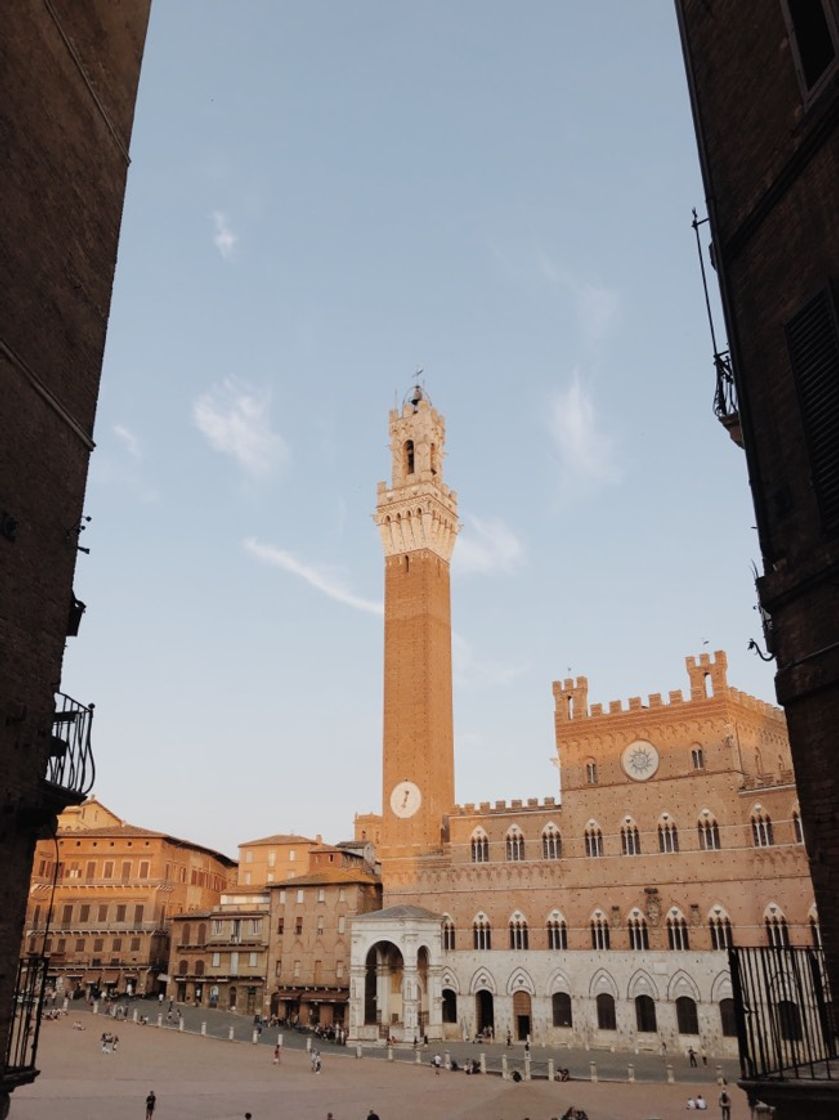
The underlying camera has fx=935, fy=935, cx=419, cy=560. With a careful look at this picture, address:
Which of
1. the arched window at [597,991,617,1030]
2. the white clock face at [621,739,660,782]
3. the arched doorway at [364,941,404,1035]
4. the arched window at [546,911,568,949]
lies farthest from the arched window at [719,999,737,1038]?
the arched doorway at [364,941,404,1035]

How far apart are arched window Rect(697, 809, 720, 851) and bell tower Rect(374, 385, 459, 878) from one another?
595 inches

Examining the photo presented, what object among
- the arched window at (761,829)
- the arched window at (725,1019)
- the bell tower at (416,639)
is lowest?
the arched window at (725,1019)

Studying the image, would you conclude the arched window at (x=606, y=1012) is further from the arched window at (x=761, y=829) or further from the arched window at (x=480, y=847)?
the arched window at (x=761, y=829)

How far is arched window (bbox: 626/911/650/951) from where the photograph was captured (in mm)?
44062

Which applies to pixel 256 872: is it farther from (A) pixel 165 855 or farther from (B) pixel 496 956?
(B) pixel 496 956

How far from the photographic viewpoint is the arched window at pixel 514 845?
49.2 meters

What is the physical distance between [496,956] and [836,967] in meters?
44.6

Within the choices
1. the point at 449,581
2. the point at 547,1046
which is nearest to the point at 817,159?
the point at 547,1046

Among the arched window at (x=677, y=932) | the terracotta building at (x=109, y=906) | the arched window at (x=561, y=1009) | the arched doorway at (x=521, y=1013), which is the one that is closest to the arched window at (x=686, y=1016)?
the arched window at (x=677, y=932)

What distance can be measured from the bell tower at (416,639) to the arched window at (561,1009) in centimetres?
1042

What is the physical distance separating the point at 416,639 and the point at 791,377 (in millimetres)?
50137

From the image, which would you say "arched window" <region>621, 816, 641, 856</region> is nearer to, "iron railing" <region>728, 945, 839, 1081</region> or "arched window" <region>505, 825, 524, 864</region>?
"arched window" <region>505, 825, 524, 864</region>

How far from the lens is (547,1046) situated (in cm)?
4472

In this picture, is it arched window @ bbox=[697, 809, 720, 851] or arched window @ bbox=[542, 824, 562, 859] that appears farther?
arched window @ bbox=[542, 824, 562, 859]
